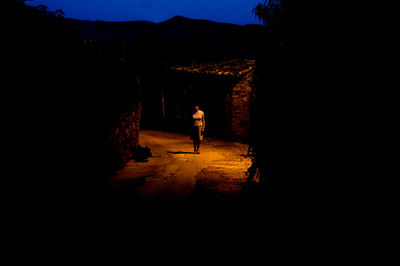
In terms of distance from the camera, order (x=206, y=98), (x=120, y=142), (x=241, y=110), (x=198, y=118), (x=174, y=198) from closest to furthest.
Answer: (x=174, y=198), (x=120, y=142), (x=198, y=118), (x=241, y=110), (x=206, y=98)

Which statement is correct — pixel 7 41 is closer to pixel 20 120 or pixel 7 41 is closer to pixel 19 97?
pixel 19 97

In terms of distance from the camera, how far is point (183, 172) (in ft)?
25.6

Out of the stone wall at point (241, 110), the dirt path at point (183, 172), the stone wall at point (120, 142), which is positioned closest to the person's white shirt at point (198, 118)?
the dirt path at point (183, 172)

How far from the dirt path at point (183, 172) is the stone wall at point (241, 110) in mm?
1613

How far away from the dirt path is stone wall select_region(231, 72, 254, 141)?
1613 mm

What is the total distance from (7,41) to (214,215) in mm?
4818

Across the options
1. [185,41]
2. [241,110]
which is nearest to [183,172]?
[241,110]

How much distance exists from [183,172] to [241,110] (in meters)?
7.28

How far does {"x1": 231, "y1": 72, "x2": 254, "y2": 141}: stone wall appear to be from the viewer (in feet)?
45.5

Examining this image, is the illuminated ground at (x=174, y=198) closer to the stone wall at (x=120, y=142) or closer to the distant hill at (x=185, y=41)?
the stone wall at (x=120, y=142)

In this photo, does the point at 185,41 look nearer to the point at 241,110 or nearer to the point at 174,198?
the point at 241,110

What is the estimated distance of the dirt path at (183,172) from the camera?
19.7 ft

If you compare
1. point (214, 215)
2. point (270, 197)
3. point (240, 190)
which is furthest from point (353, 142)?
point (240, 190)

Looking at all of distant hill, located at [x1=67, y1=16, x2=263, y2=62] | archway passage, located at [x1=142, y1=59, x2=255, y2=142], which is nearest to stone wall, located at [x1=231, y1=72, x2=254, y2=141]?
archway passage, located at [x1=142, y1=59, x2=255, y2=142]
